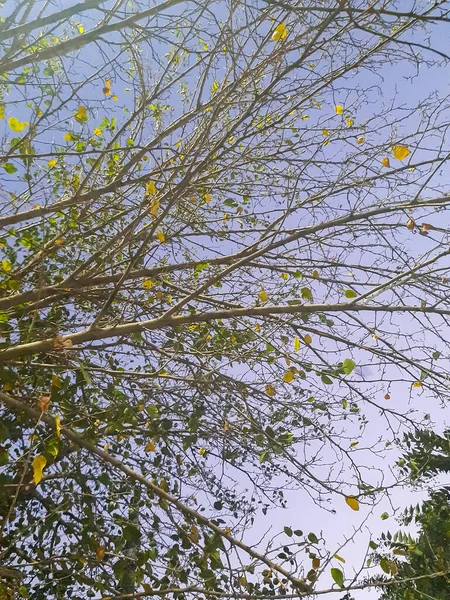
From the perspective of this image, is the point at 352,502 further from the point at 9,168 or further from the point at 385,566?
the point at 9,168

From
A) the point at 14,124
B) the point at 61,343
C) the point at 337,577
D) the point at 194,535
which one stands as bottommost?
the point at 337,577

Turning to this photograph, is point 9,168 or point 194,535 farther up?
point 9,168

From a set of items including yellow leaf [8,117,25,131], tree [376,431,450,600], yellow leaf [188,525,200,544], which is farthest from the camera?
tree [376,431,450,600]

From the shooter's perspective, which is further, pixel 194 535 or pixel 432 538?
pixel 432 538

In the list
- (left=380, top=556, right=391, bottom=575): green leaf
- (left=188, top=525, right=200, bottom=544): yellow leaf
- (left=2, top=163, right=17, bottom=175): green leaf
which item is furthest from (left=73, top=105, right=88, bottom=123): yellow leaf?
(left=380, top=556, right=391, bottom=575): green leaf

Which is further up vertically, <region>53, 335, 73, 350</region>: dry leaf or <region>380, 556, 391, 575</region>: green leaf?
<region>53, 335, 73, 350</region>: dry leaf

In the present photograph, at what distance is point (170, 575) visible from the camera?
2496mm

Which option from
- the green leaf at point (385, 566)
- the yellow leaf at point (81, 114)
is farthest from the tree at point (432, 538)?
the yellow leaf at point (81, 114)

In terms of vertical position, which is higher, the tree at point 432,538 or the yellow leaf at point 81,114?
the yellow leaf at point 81,114

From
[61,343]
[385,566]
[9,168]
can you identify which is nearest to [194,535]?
[385,566]

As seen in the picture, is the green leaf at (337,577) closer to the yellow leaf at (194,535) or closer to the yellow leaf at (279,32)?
the yellow leaf at (194,535)

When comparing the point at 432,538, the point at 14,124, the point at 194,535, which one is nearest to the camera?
the point at 14,124

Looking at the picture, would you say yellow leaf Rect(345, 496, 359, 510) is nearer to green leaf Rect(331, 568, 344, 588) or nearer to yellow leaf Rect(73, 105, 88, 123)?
green leaf Rect(331, 568, 344, 588)

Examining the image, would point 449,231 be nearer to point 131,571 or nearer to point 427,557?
point 131,571
